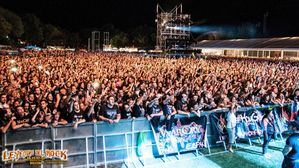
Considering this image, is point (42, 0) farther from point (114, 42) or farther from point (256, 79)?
point (256, 79)

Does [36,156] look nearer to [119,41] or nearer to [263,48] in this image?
[263,48]

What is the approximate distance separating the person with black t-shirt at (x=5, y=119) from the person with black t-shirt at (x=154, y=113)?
308 cm

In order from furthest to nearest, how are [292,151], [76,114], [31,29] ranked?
[31,29]
[76,114]
[292,151]

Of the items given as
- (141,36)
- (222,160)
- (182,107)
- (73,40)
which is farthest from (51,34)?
(222,160)

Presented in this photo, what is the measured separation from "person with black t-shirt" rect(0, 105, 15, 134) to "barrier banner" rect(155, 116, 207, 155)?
3.36m

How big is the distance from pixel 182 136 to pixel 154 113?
945 mm

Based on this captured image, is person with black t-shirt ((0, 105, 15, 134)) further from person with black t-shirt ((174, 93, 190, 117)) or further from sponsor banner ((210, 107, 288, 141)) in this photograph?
sponsor banner ((210, 107, 288, 141))

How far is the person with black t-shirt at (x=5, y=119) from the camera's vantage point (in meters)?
6.25

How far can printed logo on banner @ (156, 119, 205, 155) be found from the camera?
7.96 metres

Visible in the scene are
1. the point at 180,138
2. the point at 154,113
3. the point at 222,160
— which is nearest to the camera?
the point at 222,160

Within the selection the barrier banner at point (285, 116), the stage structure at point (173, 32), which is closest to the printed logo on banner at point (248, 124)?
the barrier banner at point (285, 116)

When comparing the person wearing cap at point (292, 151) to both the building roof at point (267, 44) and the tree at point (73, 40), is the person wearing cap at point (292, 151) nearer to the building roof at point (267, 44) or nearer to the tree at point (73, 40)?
the building roof at point (267, 44)

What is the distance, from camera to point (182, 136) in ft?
26.8

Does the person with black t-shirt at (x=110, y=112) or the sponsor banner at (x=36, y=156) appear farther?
the person with black t-shirt at (x=110, y=112)
